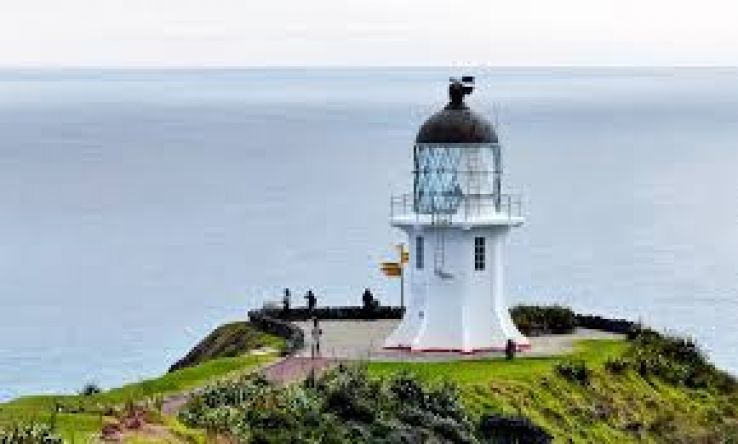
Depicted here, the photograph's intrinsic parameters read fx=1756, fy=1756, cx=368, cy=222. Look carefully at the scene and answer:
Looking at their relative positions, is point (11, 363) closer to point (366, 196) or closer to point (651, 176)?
point (366, 196)

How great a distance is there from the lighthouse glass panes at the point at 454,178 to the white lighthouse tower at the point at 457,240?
0.03 meters

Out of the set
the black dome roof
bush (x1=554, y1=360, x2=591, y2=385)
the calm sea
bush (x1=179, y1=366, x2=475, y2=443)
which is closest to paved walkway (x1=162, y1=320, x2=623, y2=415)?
bush (x1=554, y1=360, x2=591, y2=385)

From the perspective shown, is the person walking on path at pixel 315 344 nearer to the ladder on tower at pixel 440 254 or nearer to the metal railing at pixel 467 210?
the ladder on tower at pixel 440 254

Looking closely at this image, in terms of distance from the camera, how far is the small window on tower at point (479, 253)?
47312 mm

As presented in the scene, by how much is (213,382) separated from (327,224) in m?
94.3

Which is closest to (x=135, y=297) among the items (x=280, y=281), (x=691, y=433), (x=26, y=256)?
(x=280, y=281)

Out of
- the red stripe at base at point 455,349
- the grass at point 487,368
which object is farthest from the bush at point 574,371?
the red stripe at base at point 455,349

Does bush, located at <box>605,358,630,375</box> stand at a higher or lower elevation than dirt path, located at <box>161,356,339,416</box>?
higher

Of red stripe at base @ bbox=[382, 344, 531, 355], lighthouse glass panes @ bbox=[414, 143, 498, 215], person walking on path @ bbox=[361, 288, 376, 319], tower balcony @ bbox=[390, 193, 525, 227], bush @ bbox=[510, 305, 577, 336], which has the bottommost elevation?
red stripe at base @ bbox=[382, 344, 531, 355]

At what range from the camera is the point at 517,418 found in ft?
118

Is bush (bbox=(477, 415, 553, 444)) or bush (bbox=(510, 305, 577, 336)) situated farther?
bush (bbox=(510, 305, 577, 336))

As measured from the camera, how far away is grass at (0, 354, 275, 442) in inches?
1067

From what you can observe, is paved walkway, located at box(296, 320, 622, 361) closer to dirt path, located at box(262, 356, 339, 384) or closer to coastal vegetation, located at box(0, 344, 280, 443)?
dirt path, located at box(262, 356, 339, 384)

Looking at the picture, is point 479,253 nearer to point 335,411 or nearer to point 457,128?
point 457,128
